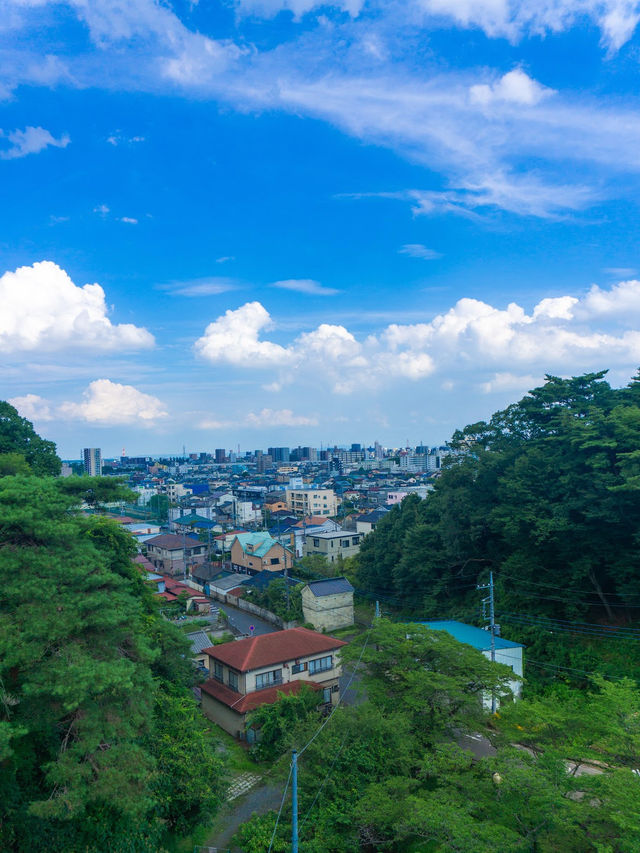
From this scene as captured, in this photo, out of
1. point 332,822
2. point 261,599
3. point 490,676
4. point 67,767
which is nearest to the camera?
point 67,767

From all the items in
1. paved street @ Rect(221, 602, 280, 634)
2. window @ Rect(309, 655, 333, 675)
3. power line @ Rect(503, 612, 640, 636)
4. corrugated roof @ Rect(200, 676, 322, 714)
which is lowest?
paved street @ Rect(221, 602, 280, 634)

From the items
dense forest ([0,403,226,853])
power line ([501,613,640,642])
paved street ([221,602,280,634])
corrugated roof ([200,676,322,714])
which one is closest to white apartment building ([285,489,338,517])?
paved street ([221,602,280,634])

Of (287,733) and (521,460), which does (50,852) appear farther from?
(521,460)

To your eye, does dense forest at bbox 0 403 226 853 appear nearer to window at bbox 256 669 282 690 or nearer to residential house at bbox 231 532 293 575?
window at bbox 256 669 282 690

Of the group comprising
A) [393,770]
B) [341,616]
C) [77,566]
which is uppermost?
[77,566]

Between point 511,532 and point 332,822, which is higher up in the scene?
point 511,532

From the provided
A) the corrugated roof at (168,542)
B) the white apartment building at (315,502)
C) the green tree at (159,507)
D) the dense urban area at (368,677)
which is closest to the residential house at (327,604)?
the dense urban area at (368,677)

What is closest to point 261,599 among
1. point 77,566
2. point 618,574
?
point 618,574
